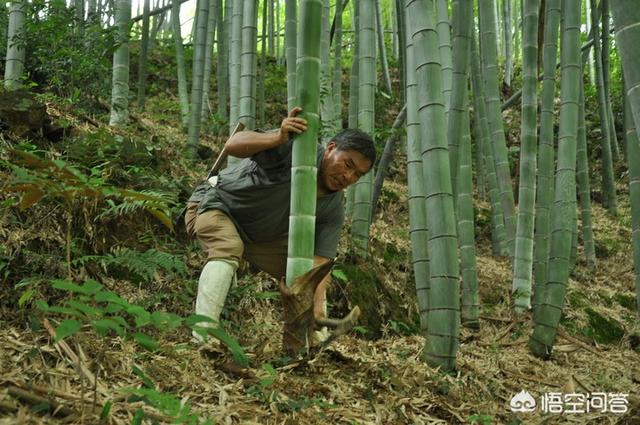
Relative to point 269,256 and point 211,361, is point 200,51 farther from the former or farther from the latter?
A: point 211,361

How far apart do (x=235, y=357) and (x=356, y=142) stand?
1.20 m

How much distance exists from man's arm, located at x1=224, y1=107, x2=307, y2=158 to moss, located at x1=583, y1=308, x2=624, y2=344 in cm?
319

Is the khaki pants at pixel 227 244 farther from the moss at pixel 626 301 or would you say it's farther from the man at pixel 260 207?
the moss at pixel 626 301

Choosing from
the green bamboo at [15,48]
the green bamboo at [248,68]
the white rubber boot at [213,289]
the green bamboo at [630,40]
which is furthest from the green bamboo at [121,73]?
the green bamboo at [630,40]

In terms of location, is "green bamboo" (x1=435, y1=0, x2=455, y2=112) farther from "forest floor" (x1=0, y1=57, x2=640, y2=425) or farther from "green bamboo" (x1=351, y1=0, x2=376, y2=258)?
"forest floor" (x1=0, y1=57, x2=640, y2=425)

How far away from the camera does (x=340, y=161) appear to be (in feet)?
7.66

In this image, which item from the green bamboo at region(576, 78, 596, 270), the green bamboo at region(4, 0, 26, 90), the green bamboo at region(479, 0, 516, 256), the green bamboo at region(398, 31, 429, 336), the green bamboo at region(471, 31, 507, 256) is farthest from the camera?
the green bamboo at region(576, 78, 596, 270)

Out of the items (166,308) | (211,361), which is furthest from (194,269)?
(211,361)

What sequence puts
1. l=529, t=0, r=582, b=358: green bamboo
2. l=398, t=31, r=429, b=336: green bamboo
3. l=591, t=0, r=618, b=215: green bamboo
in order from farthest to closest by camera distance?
l=591, t=0, r=618, b=215: green bamboo < l=529, t=0, r=582, b=358: green bamboo < l=398, t=31, r=429, b=336: green bamboo

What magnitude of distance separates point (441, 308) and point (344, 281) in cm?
123

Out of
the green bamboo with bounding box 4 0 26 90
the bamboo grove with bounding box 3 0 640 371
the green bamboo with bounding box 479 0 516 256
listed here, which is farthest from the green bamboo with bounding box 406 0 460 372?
the green bamboo with bounding box 4 0 26 90

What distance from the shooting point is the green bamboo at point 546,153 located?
336cm

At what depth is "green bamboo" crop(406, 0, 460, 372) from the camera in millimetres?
2236

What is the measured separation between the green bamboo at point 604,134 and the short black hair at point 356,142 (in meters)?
4.39
